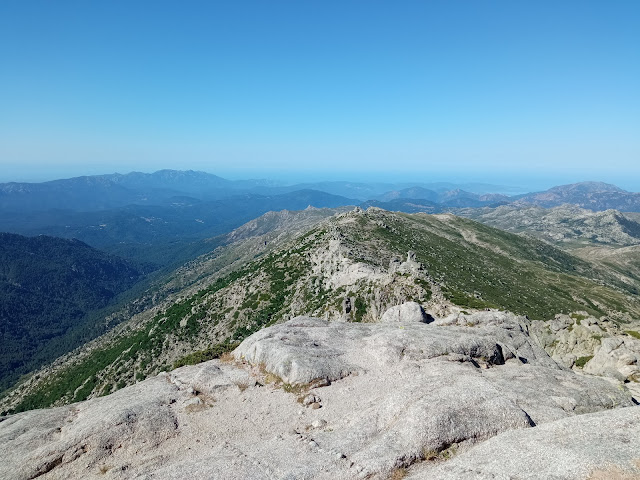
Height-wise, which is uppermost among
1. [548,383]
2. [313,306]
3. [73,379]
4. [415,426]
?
[415,426]

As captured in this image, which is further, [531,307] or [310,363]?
[531,307]

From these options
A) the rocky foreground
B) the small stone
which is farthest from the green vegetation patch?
the small stone

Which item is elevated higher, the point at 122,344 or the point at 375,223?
the point at 375,223

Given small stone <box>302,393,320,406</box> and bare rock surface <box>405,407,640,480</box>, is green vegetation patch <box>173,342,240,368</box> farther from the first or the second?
bare rock surface <box>405,407,640,480</box>

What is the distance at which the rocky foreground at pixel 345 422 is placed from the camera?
19984mm

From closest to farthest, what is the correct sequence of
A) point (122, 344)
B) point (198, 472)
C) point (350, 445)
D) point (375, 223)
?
point (198, 472), point (350, 445), point (122, 344), point (375, 223)

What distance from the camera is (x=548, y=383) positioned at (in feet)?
103

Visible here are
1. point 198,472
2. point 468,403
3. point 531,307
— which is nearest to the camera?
point 198,472

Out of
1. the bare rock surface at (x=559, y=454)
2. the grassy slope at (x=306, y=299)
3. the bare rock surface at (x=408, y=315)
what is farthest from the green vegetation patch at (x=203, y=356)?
the grassy slope at (x=306, y=299)

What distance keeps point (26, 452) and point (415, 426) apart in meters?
26.2

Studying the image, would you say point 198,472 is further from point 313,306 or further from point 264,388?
point 313,306

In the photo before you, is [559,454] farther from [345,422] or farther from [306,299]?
[306,299]

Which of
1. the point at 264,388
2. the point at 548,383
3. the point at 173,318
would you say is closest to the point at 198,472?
the point at 264,388

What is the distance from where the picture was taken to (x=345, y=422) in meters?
25.4
